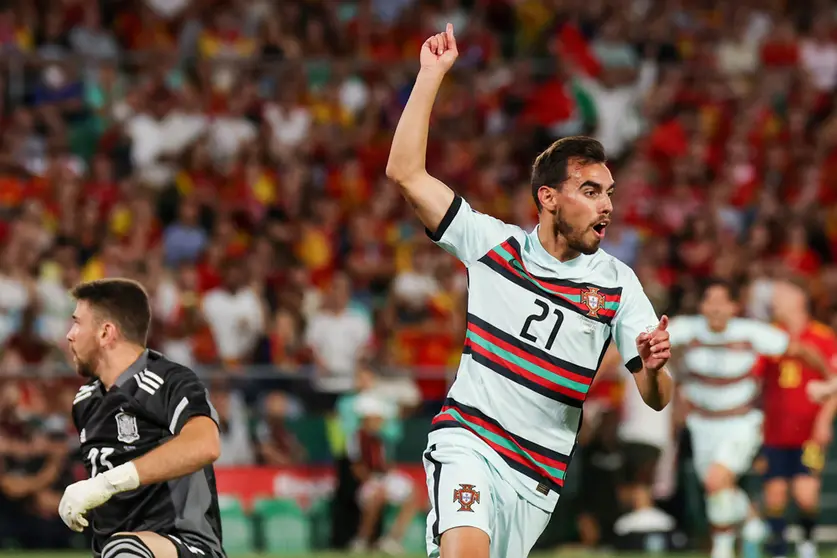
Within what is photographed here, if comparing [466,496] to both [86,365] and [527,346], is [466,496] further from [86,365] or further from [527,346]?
[86,365]

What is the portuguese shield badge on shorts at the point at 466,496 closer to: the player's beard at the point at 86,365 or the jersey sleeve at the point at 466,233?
the jersey sleeve at the point at 466,233

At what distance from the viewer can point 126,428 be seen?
6098 mm

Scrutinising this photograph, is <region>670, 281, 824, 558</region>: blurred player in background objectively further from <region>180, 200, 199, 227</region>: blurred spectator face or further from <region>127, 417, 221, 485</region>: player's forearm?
<region>127, 417, 221, 485</region>: player's forearm

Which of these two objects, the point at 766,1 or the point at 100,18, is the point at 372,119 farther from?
the point at 766,1

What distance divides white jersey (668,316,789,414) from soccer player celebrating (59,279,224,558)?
6.41 meters

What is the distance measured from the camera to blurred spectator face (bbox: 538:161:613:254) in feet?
19.9

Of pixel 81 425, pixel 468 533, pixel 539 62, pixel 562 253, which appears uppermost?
pixel 539 62

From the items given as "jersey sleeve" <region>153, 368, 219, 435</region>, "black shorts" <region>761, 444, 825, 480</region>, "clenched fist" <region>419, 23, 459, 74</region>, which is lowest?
"black shorts" <region>761, 444, 825, 480</region>

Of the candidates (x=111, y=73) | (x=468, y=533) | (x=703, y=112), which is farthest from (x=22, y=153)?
(x=468, y=533)

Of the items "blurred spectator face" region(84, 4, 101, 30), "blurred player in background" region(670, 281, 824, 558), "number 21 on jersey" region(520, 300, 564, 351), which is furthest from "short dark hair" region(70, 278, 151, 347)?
"blurred spectator face" region(84, 4, 101, 30)

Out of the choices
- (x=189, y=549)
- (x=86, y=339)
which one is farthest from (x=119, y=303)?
(x=189, y=549)

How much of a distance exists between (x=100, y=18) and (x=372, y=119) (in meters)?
3.70

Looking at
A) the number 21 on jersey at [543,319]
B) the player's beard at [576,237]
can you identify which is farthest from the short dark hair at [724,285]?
the number 21 on jersey at [543,319]

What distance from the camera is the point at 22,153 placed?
53.4ft
